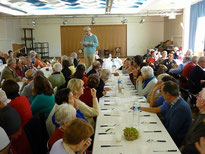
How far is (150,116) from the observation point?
292cm

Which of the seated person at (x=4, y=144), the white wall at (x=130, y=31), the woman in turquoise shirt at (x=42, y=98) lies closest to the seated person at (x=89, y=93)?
the woman in turquoise shirt at (x=42, y=98)

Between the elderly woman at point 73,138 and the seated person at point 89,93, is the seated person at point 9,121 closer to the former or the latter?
the elderly woman at point 73,138

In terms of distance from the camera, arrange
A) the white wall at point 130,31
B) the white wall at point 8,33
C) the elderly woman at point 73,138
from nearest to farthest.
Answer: the elderly woman at point 73,138 < the white wall at point 8,33 < the white wall at point 130,31

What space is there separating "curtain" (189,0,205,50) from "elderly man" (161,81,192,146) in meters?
8.01

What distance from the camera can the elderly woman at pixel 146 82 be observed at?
3.95 m

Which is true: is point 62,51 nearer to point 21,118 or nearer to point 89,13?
point 89,13

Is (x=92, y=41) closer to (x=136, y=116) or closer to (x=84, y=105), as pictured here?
(x=84, y=105)

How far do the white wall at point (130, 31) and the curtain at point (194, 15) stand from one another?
6701 mm

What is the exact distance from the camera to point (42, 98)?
10.6ft

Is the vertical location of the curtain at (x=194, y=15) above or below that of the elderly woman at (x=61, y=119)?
above

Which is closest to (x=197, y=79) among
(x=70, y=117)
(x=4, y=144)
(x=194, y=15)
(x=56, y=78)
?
(x=56, y=78)

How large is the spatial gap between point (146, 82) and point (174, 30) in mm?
11418

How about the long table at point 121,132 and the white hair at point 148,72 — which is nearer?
the long table at point 121,132

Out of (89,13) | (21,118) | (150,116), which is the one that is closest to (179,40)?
(89,13)
